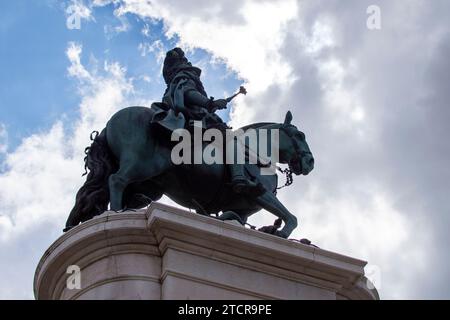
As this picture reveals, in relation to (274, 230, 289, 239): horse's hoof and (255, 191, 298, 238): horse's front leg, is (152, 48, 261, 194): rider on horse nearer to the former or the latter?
(255, 191, 298, 238): horse's front leg

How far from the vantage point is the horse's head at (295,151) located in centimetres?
1583

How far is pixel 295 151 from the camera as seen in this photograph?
51.9ft

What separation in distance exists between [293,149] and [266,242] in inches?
163

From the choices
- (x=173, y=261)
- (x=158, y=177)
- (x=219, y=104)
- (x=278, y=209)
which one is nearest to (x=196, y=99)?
(x=219, y=104)

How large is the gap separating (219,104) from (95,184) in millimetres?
2634

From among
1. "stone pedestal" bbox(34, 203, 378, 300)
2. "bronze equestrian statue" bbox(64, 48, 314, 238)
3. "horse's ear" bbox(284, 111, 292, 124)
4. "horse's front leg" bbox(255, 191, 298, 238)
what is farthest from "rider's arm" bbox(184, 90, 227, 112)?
"stone pedestal" bbox(34, 203, 378, 300)

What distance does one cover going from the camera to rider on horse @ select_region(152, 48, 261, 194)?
14.1 metres

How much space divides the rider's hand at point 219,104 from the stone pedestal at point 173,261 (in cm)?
389

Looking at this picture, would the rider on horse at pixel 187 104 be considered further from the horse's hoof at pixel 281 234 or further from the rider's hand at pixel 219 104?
the horse's hoof at pixel 281 234

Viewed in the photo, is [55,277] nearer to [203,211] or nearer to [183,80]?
[203,211]

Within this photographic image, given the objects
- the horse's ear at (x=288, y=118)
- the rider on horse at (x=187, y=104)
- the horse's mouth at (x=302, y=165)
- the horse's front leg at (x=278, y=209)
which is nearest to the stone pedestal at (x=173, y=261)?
the horse's front leg at (x=278, y=209)
